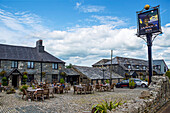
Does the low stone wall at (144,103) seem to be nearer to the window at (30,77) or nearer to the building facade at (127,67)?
the window at (30,77)

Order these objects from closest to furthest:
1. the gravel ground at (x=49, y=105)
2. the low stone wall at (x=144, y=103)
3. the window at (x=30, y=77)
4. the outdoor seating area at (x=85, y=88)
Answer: the low stone wall at (x=144, y=103) → the gravel ground at (x=49, y=105) → the outdoor seating area at (x=85, y=88) → the window at (x=30, y=77)

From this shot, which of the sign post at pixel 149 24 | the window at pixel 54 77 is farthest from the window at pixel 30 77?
the sign post at pixel 149 24

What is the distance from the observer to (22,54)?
83.5 feet

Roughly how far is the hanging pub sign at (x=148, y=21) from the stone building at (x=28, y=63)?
1568 centimetres

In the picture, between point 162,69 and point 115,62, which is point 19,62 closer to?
point 115,62

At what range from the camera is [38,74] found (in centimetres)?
2581

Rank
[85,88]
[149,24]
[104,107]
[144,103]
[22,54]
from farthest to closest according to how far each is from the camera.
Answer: [22,54] < [149,24] < [85,88] < [144,103] < [104,107]

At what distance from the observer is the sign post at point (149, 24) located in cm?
1977

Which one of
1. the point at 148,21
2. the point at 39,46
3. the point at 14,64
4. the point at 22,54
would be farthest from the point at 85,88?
the point at 39,46

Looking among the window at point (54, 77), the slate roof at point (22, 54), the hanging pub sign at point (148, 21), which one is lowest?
the window at point (54, 77)

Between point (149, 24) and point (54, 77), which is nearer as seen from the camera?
point (149, 24)

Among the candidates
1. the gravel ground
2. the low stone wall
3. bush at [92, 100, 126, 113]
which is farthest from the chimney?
bush at [92, 100, 126, 113]

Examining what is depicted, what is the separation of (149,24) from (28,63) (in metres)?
19.6

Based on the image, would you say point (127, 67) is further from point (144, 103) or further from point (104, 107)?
point (104, 107)
